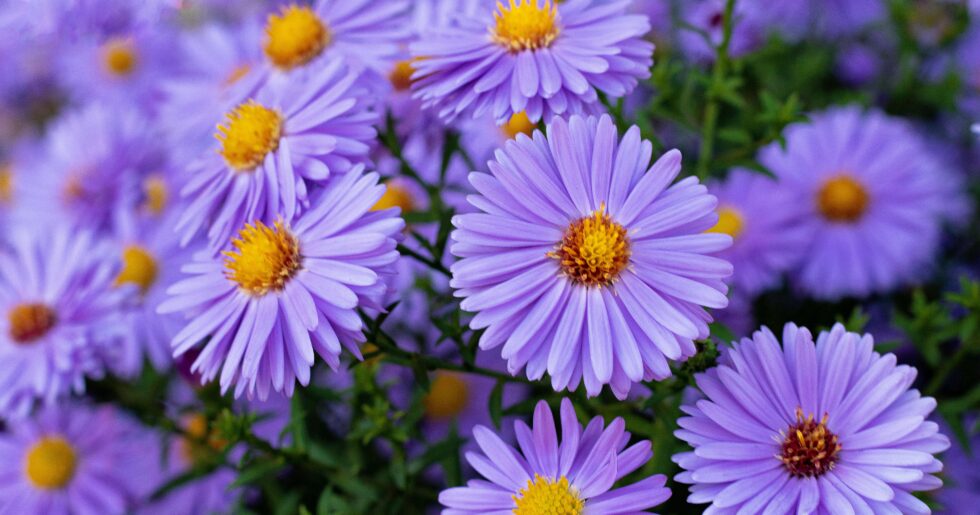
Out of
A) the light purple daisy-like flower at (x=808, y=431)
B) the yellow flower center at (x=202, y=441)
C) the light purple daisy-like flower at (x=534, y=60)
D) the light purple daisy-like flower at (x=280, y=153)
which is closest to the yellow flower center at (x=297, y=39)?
the light purple daisy-like flower at (x=280, y=153)

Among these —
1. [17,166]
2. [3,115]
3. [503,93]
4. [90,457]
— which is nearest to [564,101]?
[503,93]

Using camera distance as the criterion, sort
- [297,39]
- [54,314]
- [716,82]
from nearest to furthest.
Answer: [716,82]
[297,39]
[54,314]

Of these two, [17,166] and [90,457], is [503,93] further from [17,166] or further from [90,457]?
[17,166]

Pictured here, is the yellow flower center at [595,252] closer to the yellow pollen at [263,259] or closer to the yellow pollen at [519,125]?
the yellow pollen at [263,259]

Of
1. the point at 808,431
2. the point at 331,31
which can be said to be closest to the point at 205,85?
the point at 331,31

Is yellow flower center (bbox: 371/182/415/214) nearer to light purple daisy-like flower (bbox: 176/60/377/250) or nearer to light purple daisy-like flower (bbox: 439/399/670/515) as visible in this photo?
light purple daisy-like flower (bbox: 176/60/377/250)

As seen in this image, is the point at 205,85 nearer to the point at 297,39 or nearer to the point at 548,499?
the point at 297,39

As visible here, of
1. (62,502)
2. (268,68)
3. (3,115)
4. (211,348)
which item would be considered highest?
(3,115)
